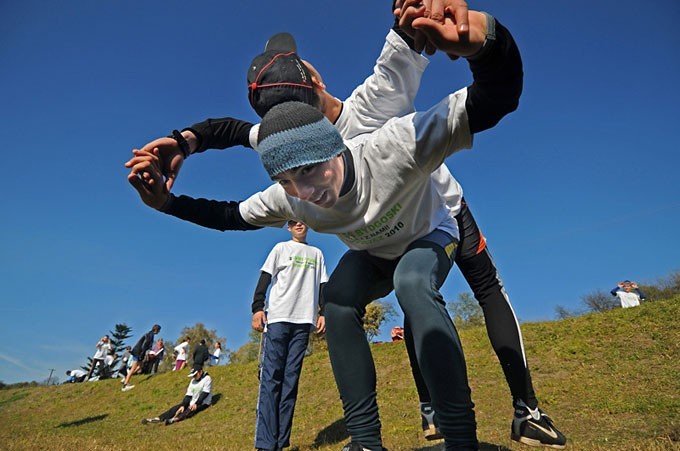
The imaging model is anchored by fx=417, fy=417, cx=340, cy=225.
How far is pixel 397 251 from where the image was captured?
233 cm

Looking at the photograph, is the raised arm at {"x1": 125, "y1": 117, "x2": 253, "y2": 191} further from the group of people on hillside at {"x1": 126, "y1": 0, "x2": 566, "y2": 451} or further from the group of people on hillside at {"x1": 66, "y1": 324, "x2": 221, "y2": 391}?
the group of people on hillside at {"x1": 66, "y1": 324, "x2": 221, "y2": 391}

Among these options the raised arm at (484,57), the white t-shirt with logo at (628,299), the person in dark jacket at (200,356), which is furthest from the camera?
the white t-shirt with logo at (628,299)

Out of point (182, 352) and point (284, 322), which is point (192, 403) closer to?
point (284, 322)

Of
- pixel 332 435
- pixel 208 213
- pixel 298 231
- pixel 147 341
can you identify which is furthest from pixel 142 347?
pixel 208 213

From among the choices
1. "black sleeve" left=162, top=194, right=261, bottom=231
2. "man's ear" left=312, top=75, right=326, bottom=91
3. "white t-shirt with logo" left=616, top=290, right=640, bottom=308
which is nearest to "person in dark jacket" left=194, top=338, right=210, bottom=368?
"black sleeve" left=162, top=194, right=261, bottom=231

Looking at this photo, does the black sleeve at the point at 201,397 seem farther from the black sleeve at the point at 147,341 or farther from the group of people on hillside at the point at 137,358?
the black sleeve at the point at 147,341

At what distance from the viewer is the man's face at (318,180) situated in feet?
6.41

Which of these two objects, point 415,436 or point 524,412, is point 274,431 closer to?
point 415,436

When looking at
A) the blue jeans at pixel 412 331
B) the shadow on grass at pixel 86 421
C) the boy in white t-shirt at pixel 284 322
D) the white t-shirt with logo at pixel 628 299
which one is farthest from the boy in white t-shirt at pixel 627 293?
the shadow on grass at pixel 86 421

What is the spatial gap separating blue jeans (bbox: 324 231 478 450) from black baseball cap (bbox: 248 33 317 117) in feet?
3.36

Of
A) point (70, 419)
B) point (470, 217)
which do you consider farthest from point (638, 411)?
point (70, 419)

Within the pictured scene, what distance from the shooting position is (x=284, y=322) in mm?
5242

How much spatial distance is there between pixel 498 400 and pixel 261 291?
12.6 ft

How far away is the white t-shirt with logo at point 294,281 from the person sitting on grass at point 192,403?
7137mm
